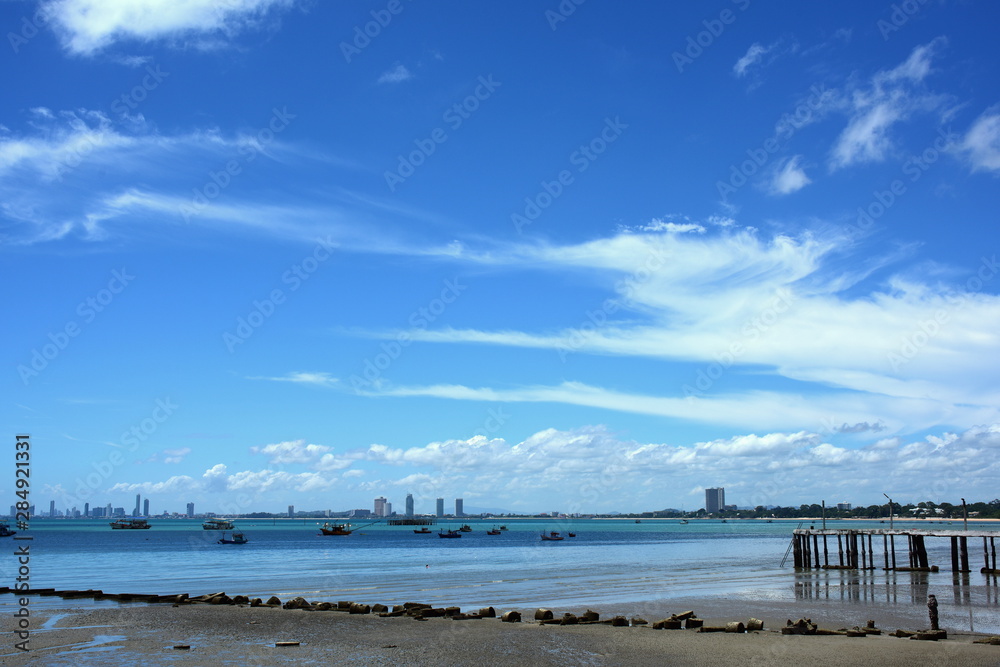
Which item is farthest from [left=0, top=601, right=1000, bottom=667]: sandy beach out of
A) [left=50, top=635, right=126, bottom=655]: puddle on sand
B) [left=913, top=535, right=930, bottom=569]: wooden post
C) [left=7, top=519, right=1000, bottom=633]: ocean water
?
[left=913, top=535, right=930, bottom=569]: wooden post

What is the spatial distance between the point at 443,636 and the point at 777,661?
10.9 metres

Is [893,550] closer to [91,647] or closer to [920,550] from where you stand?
[920,550]

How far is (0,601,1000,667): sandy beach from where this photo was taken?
22.6 metres

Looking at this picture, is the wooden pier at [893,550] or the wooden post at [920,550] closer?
the wooden pier at [893,550]

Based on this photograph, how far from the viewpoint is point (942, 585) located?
4588 cm

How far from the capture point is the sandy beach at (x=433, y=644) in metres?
22.6

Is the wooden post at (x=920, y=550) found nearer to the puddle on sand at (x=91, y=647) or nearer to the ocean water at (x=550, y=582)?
the ocean water at (x=550, y=582)

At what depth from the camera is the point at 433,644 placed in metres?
25.1

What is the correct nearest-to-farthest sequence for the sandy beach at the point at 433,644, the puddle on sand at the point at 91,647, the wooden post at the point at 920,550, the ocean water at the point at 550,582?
the sandy beach at the point at 433,644
the puddle on sand at the point at 91,647
the ocean water at the point at 550,582
the wooden post at the point at 920,550

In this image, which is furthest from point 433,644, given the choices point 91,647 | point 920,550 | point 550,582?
point 920,550

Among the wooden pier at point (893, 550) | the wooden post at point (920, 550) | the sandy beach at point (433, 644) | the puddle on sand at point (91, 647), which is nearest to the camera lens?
the sandy beach at point (433, 644)

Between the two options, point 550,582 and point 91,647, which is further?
point 550,582

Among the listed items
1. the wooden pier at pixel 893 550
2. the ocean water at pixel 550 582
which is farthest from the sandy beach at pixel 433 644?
the wooden pier at pixel 893 550

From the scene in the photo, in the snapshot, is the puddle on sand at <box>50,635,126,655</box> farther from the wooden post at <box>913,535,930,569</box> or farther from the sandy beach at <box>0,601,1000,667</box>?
the wooden post at <box>913,535,930,569</box>
